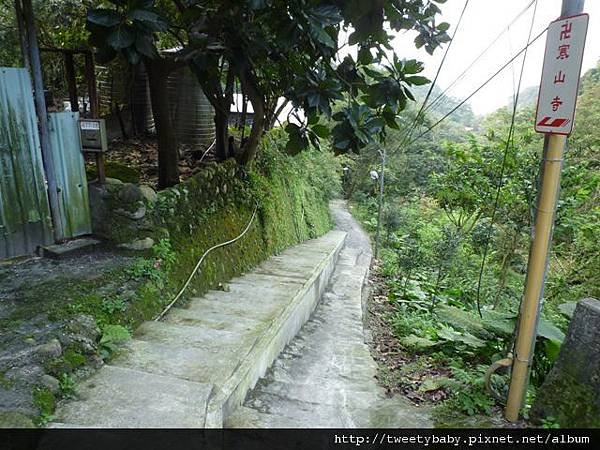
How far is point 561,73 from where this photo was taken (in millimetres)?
2227

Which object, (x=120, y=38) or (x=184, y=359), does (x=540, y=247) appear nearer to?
(x=184, y=359)

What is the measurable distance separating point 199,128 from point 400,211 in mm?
14688

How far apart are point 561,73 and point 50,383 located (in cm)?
330

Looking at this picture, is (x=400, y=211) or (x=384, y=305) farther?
(x=400, y=211)

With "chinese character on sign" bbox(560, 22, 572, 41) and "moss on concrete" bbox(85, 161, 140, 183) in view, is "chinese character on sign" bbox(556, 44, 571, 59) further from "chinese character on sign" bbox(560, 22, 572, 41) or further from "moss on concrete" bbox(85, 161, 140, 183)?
"moss on concrete" bbox(85, 161, 140, 183)

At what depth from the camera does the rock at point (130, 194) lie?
13.6 ft

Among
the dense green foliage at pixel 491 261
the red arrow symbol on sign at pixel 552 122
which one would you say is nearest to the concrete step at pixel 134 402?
the dense green foliage at pixel 491 261

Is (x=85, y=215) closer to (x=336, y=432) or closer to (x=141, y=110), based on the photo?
(x=336, y=432)

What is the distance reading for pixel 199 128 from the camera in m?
7.41

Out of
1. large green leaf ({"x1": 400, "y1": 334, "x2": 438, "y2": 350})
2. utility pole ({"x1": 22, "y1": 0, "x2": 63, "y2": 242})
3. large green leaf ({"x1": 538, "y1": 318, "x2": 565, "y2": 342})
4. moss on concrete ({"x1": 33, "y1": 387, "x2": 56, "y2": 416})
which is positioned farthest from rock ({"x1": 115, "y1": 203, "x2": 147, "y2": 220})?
large green leaf ({"x1": 538, "y1": 318, "x2": 565, "y2": 342})

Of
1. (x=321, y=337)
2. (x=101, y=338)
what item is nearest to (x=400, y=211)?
(x=321, y=337)

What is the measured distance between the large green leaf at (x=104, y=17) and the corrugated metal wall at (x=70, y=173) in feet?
5.98

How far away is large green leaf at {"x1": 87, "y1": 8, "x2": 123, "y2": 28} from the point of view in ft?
7.75

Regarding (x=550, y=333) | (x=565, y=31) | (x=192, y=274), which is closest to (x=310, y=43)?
(x=565, y=31)
